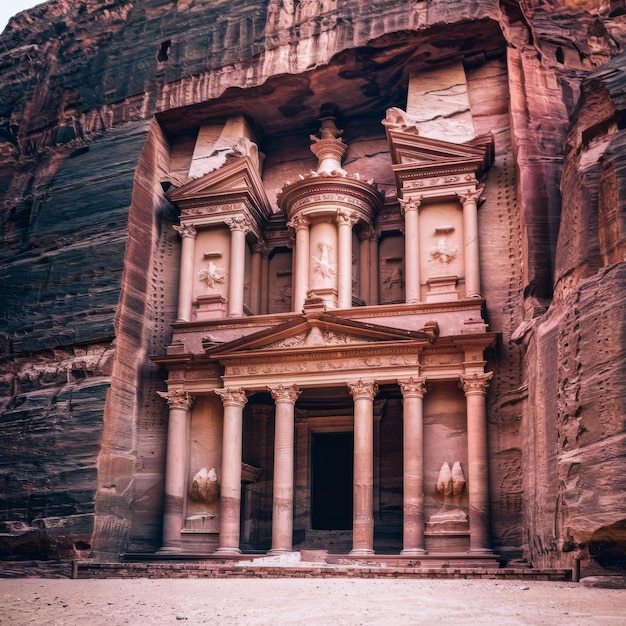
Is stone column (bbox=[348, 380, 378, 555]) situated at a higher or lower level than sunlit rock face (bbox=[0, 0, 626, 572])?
lower

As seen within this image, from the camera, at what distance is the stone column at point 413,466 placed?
2134 cm

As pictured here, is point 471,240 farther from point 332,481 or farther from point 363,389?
point 332,481

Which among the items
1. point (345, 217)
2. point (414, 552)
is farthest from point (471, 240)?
point (414, 552)

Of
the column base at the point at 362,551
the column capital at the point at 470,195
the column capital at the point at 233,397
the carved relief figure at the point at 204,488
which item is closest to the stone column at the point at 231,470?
the column capital at the point at 233,397

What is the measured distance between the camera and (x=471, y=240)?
2384cm

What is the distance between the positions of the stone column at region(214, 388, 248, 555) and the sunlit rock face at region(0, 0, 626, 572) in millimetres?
1187

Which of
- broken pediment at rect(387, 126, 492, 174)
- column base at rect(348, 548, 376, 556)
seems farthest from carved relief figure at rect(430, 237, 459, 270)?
column base at rect(348, 548, 376, 556)

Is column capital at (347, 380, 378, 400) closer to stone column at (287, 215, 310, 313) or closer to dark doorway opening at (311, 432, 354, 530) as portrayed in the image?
stone column at (287, 215, 310, 313)

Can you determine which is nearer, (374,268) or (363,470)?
(363,470)

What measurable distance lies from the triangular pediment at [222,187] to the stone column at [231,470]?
637cm

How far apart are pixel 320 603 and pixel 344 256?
Answer: 47.1 ft

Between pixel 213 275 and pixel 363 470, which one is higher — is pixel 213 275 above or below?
above

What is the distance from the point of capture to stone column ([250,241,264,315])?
89.6 ft

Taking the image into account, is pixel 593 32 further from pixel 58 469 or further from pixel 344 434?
pixel 58 469
